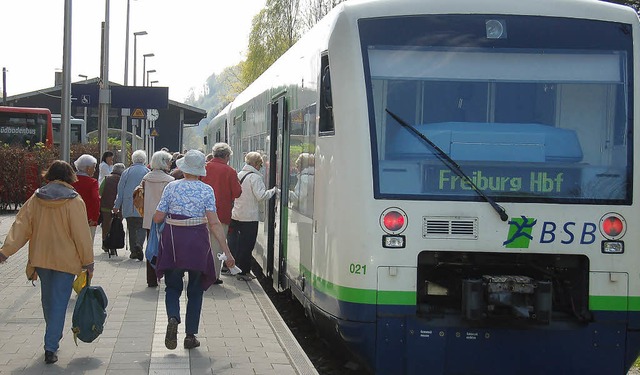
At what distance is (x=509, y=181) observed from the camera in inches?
300

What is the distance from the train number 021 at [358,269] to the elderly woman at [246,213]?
5.58m

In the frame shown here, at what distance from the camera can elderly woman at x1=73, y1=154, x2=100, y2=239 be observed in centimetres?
1198

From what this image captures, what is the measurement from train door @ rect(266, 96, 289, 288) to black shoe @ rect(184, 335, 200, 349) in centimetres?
245

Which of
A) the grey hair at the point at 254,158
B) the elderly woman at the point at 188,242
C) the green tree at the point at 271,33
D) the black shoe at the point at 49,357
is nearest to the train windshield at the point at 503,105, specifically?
the elderly woman at the point at 188,242

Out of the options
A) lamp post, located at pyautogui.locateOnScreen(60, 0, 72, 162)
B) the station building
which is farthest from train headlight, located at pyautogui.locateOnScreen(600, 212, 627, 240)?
the station building

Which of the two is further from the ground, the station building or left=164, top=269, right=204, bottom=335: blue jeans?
the station building

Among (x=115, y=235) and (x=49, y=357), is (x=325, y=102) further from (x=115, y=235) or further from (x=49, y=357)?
(x=115, y=235)

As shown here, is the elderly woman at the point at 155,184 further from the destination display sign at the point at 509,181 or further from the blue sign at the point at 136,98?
the blue sign at the point at 136,98

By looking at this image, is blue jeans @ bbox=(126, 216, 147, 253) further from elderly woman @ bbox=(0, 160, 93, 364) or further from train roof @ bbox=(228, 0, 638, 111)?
train roof @ bbox=(228, 0, 638, 111)

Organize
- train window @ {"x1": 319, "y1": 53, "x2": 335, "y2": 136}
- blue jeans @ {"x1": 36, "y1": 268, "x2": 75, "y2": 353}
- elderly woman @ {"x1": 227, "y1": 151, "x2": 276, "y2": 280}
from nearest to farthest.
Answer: train window @ {"x1": 319, "y1": 53, "x2": 335, "y2": 136}
blue jeans @ {"x1": 36, "y1": 268, "x2": 75, "y2": 353}
elderly woman @ {"x1": 227, "y1": 151, "x2": 276, "y2": 280}

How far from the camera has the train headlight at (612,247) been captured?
Result: 7605 mm

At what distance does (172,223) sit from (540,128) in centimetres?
294

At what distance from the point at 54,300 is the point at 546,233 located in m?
3.70

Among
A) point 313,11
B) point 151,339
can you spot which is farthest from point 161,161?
point 313,11
